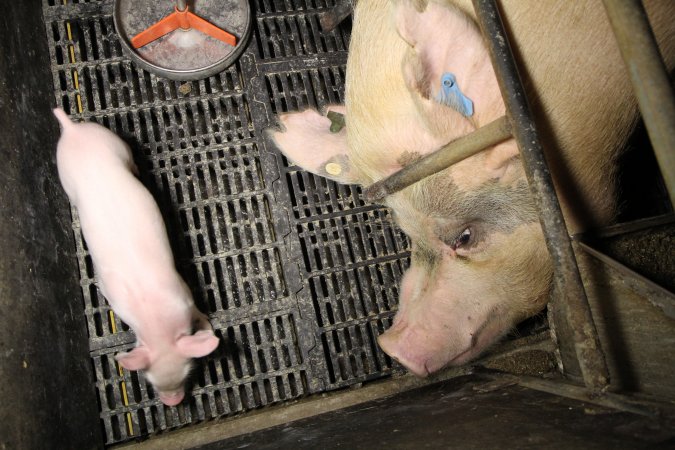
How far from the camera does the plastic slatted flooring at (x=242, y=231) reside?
6.57 ft

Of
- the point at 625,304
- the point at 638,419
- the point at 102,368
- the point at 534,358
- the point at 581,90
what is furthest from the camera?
the point at 534,358

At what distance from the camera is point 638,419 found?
981 mm

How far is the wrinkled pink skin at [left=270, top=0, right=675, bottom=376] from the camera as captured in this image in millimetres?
1396

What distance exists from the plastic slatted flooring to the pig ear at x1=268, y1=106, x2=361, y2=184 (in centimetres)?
12

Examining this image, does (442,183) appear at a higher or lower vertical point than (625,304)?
higher

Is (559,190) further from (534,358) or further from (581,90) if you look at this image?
(534,358)

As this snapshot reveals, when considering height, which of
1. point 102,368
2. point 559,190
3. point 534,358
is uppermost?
point 559,190

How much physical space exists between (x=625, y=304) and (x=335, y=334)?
3.54ft

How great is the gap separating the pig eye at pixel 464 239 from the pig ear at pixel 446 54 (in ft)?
1.47

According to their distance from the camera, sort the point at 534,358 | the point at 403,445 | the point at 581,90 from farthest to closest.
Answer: the point at 534,358
the point at 581,90
the point at 403,445

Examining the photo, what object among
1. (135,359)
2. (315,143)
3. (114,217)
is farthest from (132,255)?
(315,143)

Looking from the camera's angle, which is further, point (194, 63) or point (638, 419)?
point (194, 63)

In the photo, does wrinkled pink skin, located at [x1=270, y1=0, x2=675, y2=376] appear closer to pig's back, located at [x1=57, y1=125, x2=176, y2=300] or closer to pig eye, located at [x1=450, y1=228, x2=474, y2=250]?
pig eye, located at [x1=450, y1=228, x2=474, y2=250]

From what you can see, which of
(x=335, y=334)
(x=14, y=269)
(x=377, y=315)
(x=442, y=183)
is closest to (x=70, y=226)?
(x=14, y=269)
